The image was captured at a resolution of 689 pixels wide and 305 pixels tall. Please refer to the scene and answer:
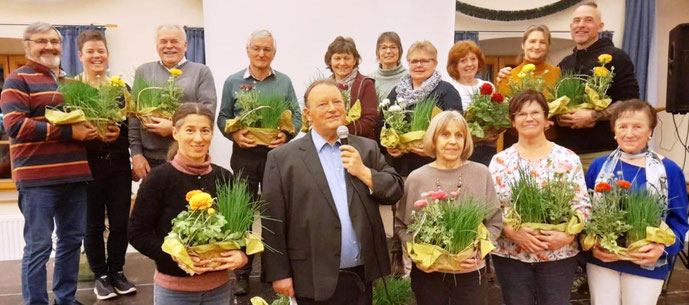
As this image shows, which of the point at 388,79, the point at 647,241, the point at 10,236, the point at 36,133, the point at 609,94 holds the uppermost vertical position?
the point at 388,79

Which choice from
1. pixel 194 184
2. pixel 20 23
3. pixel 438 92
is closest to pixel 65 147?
pixel 194 184

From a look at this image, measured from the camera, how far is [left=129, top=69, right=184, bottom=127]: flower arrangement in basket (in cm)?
301

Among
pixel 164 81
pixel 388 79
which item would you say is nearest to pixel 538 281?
pixel 388 79

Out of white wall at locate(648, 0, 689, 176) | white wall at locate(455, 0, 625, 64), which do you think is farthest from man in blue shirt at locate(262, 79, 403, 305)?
white wall at locate(648, 0, 689, 176)

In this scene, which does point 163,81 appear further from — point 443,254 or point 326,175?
point 443,254

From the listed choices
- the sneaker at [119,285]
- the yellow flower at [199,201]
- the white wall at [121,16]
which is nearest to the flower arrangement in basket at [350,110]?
the yellow flower at [199,201]

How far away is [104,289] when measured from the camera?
3.47 m

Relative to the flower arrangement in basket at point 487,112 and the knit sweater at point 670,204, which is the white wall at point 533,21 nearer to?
the flower arrangement in basket at point 487,112

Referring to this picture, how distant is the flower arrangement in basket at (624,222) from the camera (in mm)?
2359

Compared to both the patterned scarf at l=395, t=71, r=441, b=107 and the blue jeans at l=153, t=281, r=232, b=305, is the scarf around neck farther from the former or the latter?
the patterned scarf at l=395, t=71, r=441, b=107

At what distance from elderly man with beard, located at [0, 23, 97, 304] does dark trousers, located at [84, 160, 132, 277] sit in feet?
0.87

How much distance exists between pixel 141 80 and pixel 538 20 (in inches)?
271

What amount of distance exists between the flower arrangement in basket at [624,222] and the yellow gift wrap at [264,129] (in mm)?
1820

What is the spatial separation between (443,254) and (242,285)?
6.24 ft
